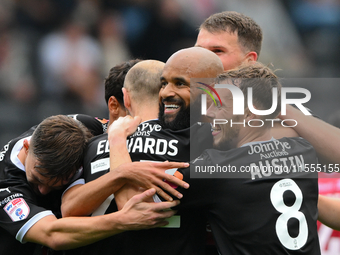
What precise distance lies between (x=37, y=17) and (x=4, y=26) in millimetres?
649

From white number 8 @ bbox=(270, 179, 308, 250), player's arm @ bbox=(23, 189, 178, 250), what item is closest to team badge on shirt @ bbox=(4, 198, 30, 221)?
player's arm @ bbox=(23, 189, 178, 250)

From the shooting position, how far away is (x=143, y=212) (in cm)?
272

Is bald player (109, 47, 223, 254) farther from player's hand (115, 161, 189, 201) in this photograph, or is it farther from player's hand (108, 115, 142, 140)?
player's hand (115, 161, 189, 201)

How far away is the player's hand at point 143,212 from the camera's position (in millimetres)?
2697

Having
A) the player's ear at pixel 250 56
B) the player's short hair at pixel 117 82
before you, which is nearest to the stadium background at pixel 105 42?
the player's ear at pixel 250 56

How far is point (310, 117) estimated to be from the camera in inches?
133

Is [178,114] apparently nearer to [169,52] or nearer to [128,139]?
[128,139]

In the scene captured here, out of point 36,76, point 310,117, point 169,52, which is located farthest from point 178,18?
point 310,117

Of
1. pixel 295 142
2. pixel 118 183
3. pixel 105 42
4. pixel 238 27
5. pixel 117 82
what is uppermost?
pixel 105 42

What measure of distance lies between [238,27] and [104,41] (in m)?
4.28

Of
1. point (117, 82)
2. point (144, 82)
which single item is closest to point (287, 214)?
point (144, 82)

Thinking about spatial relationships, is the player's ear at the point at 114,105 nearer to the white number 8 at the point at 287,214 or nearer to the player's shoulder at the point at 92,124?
the player's shoulder at the point at 92,124

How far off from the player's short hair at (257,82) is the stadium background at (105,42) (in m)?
4.23

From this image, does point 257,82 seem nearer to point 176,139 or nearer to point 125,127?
point 176,139
